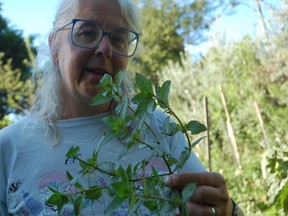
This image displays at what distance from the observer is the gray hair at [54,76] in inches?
57.4

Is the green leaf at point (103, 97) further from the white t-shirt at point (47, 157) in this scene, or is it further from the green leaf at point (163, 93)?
the white t-shirt at point (47, 157)

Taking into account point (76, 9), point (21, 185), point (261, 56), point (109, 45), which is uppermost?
point (76, 9)

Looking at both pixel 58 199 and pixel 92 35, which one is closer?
pixel 58 199

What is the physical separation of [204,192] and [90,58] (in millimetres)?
712

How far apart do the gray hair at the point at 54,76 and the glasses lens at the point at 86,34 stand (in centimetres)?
9

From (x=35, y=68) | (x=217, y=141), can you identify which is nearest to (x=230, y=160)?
(x=217, y=141)

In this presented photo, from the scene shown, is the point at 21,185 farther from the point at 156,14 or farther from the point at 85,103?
the point at 156,14

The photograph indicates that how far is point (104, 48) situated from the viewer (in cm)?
136

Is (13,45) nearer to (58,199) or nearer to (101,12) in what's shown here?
(101,12)

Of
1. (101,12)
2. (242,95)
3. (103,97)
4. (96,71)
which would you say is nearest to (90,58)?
(96,71)

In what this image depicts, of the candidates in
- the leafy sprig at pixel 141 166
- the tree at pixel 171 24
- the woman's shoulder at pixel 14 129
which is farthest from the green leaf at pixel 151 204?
the tree at pixel 171 24

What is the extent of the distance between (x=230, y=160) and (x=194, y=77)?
3.39m

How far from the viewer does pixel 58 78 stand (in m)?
1.56

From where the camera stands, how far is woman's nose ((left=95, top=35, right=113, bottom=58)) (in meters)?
1.35
